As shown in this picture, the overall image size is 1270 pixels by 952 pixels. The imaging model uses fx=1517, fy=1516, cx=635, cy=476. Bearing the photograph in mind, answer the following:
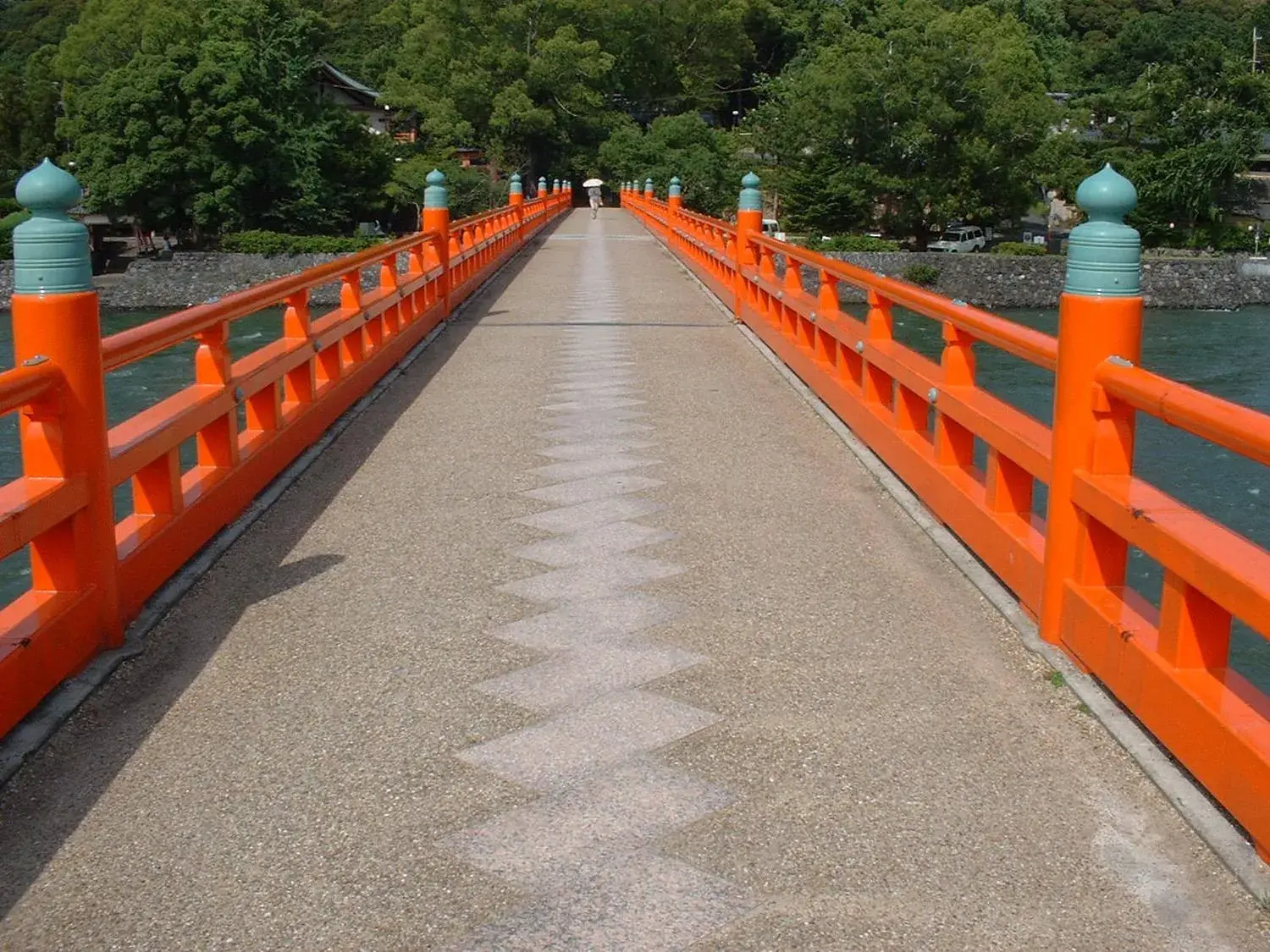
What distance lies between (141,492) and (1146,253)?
61.0 meters

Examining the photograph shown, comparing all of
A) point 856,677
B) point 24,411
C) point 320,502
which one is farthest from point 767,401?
point 24,411

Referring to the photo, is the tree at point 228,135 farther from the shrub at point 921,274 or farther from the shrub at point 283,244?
the shrub at point 921,274

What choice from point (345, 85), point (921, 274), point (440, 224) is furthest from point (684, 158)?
point (440, 224)

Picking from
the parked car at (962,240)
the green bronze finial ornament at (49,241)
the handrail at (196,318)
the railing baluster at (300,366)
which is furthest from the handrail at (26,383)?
the parked car at (962,240)

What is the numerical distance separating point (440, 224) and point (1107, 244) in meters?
11.9

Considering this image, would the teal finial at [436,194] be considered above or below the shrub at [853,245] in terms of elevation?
above

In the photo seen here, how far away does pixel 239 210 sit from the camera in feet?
177

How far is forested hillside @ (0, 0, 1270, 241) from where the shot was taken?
52.5m

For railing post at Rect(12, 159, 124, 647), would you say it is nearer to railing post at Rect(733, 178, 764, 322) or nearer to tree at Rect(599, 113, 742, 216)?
railing post at Rect(733, 178, 764, 322)

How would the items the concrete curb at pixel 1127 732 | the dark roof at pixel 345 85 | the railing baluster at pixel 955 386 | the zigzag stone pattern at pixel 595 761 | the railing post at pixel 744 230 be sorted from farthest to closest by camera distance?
the dark roof at pixel 345 85 < the railing post at pixel 744 230 < the railing baluster at pixel 955 386 < the concrete curb at pixel 1127 732 < the zigzag stone pattern at pixel 595 761

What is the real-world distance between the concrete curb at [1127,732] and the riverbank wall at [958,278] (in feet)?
158

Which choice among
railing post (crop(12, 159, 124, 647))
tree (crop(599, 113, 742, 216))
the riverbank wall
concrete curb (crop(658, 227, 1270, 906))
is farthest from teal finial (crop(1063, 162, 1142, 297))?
tree (crop(599, 113, 742, 216))

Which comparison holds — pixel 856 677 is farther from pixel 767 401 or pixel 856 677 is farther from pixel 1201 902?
pixel 767 401

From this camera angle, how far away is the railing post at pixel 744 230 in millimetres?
14867
